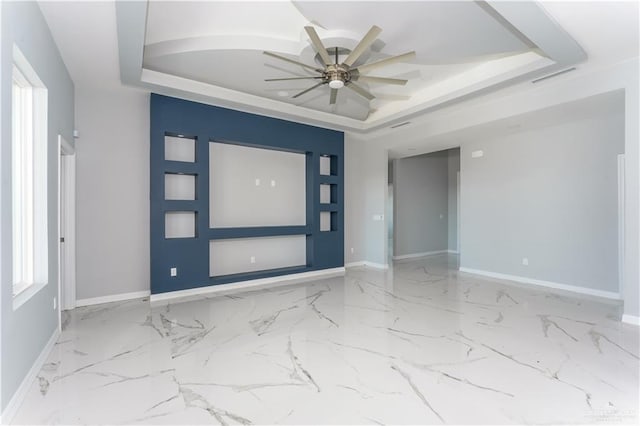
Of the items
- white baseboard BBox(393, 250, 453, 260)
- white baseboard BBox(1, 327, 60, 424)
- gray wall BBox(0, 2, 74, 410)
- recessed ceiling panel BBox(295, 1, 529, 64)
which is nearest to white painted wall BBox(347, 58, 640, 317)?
recessed ceiling panel BBox(295, 1, 529, 64)

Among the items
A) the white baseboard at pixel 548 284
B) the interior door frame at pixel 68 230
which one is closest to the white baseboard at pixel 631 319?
the white baseboard at pixel 548 284

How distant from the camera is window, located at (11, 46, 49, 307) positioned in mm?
2625

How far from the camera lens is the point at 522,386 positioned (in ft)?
7.55

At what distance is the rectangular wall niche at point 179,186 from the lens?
491 centimetres

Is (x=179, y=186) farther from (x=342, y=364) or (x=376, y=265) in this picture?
(x=376, y=265)

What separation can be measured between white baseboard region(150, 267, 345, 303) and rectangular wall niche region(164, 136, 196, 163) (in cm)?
198

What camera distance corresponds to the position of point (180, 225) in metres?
5.02

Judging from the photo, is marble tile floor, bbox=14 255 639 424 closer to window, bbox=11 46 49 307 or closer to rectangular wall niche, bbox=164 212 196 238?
window, bbox=11 46 49 307

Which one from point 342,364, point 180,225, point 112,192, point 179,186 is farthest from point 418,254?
point 112,192

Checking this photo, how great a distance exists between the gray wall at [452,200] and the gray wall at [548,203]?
9.68 ft

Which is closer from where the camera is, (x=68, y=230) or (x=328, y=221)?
(x=68, y=230)

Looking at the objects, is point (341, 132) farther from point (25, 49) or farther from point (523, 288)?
point (25, 49)

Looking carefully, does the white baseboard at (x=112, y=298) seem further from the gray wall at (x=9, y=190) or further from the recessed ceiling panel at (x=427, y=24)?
the recessed ceiling panel at (x=427, y=24)

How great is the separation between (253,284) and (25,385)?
3315 mm
